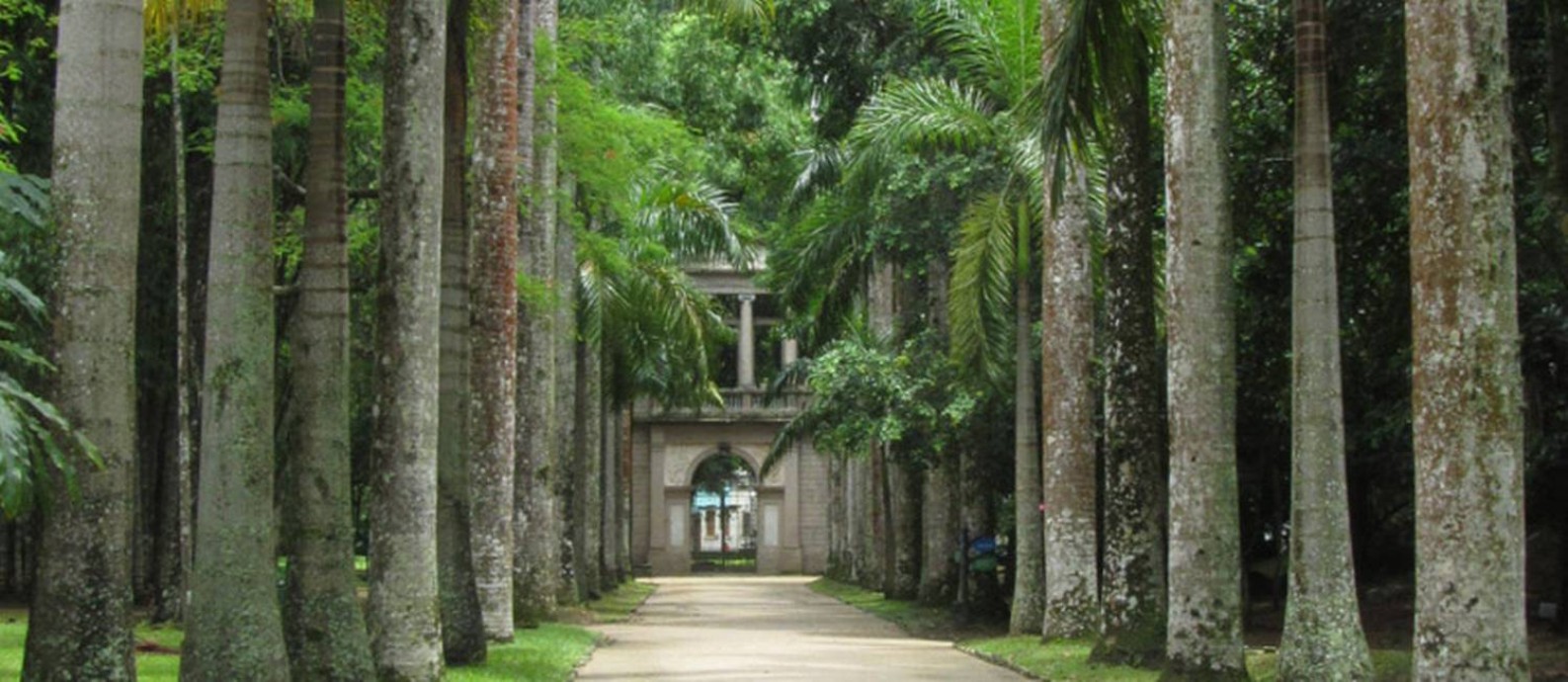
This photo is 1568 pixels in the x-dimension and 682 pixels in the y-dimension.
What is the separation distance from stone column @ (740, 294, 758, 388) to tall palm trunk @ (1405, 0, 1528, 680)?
178ft

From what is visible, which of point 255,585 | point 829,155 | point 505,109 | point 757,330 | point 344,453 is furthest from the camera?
point 757,330

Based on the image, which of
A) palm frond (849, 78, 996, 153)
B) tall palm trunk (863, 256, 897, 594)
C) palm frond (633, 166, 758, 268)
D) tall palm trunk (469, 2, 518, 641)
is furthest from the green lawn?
tall palm trunk (863, 256, 897, 594)

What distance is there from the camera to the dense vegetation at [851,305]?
9961 millimetres

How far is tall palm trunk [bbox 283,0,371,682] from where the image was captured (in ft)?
41.8

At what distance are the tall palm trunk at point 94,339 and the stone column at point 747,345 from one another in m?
54.1

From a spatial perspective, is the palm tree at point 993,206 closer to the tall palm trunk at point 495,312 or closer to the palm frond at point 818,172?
the tall palm trunk at point 495,312

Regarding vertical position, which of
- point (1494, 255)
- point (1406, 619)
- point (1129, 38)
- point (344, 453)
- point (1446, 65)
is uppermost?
point (1129, 38)

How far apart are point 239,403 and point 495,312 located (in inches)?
377

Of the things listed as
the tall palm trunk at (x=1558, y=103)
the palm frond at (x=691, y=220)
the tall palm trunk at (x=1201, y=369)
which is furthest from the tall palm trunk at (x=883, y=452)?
the tall palm trunk at (x=1558, y=103)

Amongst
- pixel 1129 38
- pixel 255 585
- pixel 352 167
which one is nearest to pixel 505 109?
pixel 352 167

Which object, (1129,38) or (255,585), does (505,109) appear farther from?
(255,585)

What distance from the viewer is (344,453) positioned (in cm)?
1290

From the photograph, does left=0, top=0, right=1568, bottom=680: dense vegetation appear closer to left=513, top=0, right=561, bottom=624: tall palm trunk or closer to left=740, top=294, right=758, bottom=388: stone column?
left=513, top=0, right=561, bottom=624: tall palm trunk

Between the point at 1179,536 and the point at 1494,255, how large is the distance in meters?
5.95
